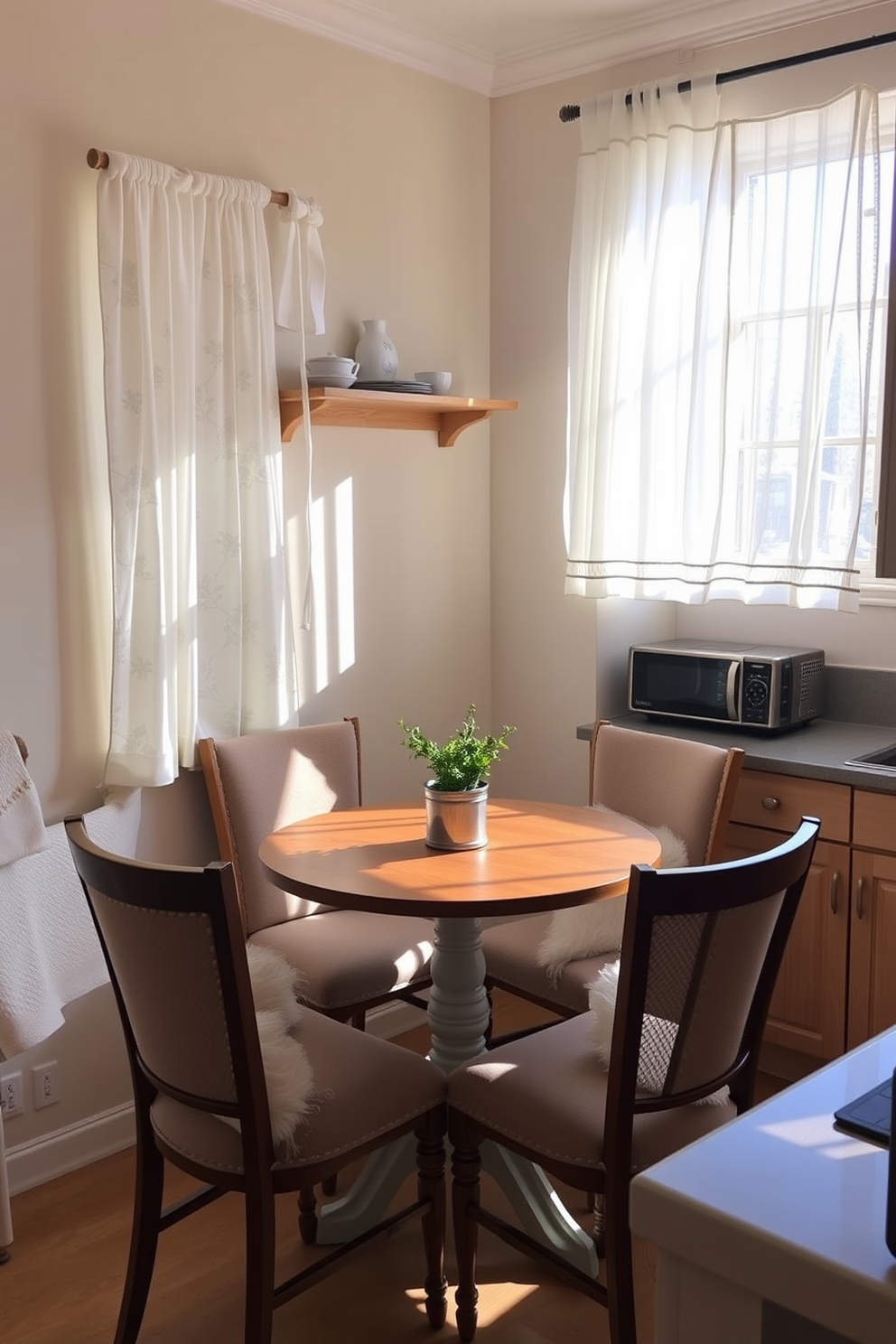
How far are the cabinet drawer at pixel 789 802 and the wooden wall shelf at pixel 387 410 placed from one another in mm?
1260

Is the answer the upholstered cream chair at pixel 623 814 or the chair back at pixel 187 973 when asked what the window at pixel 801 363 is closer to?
the upholstered cream chair at pixel 623 814

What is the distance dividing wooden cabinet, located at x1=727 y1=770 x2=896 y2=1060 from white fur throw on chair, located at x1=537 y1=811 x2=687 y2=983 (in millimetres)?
378

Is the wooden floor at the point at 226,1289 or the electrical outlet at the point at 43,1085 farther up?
the electrical outlet at the point at 43,1085

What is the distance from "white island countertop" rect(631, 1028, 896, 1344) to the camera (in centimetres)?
92

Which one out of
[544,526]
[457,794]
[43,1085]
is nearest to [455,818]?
[457,794]

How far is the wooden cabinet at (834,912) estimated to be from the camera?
2.85 meters

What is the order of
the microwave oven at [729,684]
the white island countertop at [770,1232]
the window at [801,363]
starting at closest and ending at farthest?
the white island countertop at [770,1232] → the window at [801,363] → the microwave oven at [729,684]

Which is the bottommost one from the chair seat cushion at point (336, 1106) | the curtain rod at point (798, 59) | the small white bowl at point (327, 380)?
the chair seat cushion at point (336, 1106)

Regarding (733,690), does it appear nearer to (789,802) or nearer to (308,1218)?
(789,802)

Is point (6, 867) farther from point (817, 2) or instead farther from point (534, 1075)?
point (817, 2)

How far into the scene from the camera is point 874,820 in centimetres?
283

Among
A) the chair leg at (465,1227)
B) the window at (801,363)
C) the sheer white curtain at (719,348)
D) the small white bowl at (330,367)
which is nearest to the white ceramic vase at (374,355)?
the small white bowl at (330,367)

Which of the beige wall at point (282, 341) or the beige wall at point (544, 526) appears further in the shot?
the beige wall at point (544, 526)

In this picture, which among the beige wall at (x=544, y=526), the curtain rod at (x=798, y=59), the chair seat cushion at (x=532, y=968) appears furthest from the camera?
the beige wall at (x=544, y=526)
